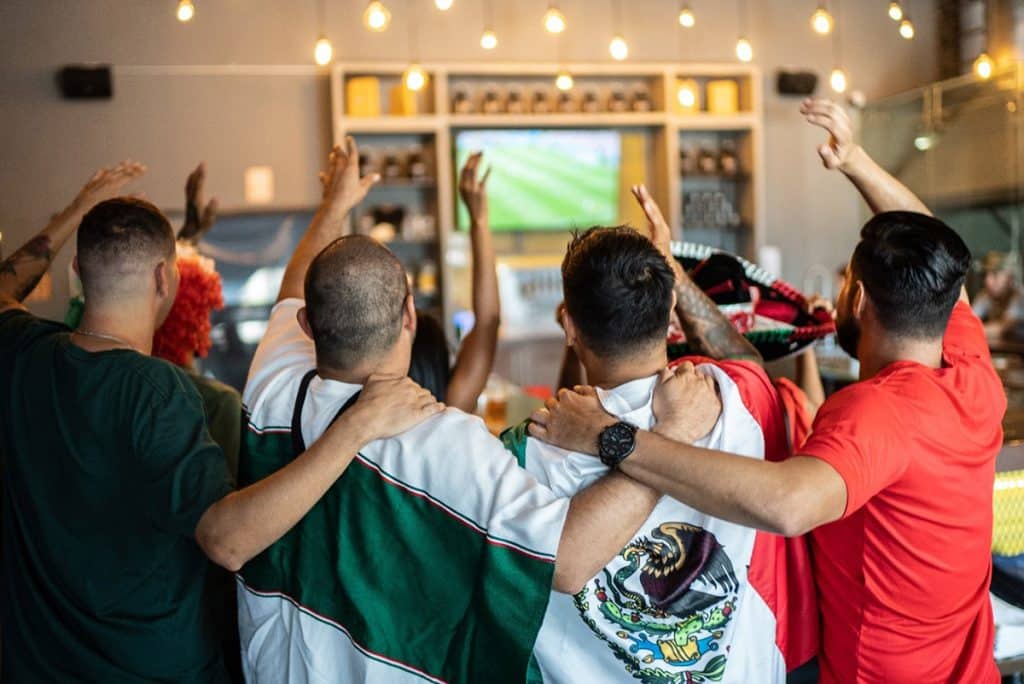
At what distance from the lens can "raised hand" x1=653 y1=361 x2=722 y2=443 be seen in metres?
1.55

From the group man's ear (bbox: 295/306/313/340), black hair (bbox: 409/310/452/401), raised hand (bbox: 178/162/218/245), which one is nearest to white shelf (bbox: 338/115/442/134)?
raised hand (bbox: 178/162/218/245)

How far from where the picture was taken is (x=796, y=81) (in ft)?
24.3

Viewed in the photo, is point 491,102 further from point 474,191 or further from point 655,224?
point 655,224

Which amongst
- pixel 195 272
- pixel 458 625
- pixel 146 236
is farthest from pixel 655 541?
pixel 195 272

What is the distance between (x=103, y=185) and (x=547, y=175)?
4.99 meters

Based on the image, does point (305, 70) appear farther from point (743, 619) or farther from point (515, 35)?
point (743, 619)

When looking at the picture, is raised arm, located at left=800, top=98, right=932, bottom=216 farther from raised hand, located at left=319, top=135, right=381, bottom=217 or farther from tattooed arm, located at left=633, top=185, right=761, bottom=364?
raised hand, located at left=319, top=135, right=381, bottom=217

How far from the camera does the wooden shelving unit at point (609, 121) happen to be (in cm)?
642

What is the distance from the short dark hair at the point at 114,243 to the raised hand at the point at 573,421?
0.80m

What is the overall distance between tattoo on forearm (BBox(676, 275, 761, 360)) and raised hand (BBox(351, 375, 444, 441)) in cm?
62

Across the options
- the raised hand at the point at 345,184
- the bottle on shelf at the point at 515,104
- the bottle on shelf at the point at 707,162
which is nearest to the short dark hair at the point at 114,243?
the raised hand at the point at 345,184

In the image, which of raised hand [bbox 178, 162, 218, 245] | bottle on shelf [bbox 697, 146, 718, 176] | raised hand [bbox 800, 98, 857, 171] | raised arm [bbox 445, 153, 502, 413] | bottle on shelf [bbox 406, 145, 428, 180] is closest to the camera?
raised hand [bbox 800, 98, 857, 171]

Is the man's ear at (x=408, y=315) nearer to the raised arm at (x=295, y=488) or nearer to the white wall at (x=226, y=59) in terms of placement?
the raised arm at (x=295, y=488)

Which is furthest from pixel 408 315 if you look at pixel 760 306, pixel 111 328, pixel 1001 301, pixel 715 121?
pixel 1001 301
